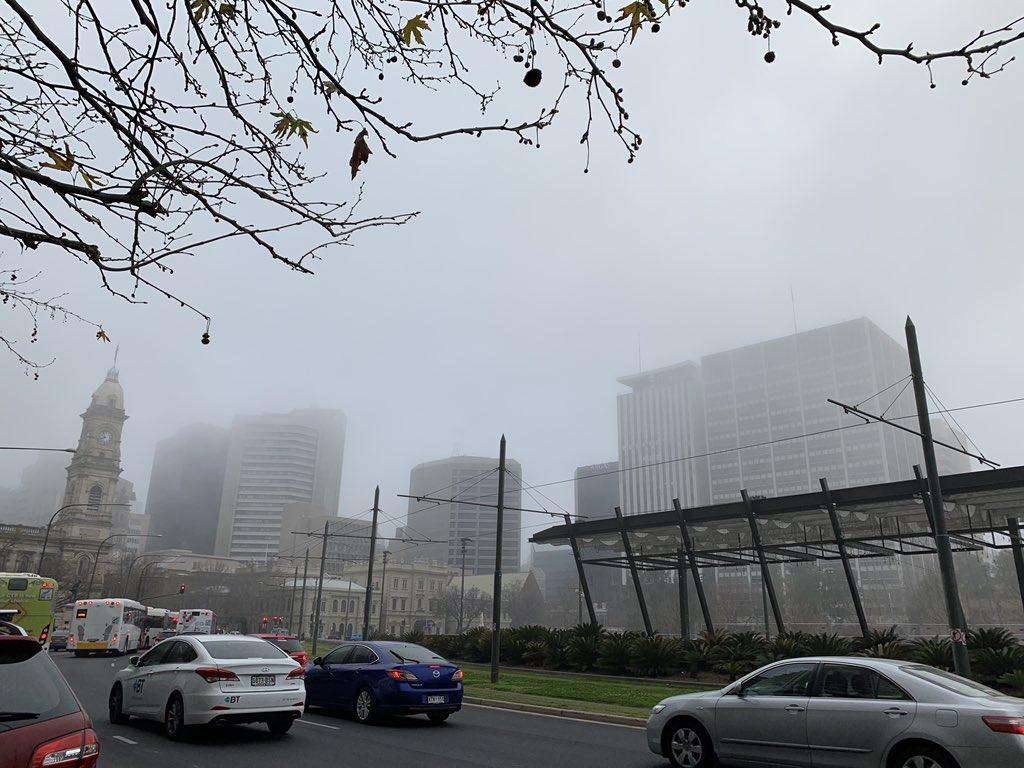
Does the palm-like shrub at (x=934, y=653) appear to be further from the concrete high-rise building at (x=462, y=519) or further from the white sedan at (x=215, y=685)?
the concrete high-rise building at (x=462, y=519)

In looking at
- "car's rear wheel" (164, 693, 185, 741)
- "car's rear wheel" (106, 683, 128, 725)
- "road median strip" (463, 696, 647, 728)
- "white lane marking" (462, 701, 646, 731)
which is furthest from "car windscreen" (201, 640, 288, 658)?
"road median strip" (463, 696, 647, 728)

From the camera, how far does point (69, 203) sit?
466 cm

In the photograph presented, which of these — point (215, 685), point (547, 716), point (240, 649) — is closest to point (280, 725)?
point (240, 649)

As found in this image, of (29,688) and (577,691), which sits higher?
(29,688)

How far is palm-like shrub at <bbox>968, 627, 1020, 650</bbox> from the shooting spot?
18781 millimetres

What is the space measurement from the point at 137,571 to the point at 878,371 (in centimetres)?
17272

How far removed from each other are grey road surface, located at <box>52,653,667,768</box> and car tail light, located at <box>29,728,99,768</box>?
4972 millimetres

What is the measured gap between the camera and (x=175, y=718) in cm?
1121

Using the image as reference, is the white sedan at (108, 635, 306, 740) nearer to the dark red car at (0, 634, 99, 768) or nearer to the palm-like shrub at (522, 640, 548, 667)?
the dark red car at (0, 634, 99, 768)

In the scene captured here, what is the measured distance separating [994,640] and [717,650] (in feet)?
23.9

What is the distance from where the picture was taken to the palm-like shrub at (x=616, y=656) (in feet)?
80.8

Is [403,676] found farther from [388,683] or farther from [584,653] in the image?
[584,653]

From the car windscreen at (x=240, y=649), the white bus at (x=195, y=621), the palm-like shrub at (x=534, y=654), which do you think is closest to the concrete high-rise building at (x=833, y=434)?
the white bus at (x=195, y=621)

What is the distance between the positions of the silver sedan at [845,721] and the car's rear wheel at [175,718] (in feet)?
22.4
